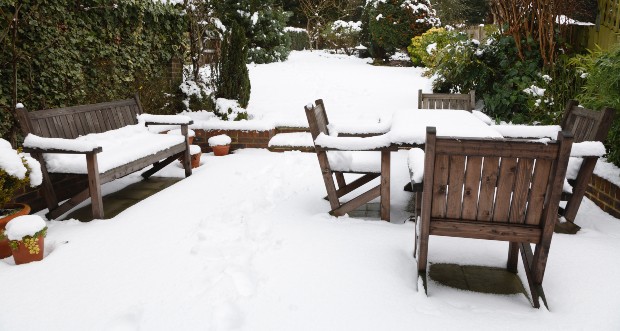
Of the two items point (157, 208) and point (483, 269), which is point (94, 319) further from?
point (483, 269)

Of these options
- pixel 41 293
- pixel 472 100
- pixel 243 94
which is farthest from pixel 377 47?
pixel 41 293

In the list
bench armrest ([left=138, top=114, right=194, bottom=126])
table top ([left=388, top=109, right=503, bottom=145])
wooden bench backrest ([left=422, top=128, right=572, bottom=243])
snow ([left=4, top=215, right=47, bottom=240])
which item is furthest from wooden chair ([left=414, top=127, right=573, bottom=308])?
bench armrest ([left=138, top=114, right=194, bottom=126])

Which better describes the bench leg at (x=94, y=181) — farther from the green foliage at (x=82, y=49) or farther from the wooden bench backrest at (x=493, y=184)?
the wooden bench backrest at (x=493, y=184)

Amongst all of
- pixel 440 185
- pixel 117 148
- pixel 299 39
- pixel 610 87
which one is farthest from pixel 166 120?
pixel 299 39

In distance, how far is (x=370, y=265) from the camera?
2.78m

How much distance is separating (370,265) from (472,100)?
3.67 metres

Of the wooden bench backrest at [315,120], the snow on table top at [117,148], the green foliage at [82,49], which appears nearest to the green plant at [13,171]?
the snow on table top at [117,148]

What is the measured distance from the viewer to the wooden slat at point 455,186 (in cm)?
215

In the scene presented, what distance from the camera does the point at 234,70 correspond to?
7508mm

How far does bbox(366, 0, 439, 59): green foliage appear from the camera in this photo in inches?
582

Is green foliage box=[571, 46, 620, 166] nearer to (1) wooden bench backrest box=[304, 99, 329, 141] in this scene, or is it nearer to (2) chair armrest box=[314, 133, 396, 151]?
(2) chair armrest box=[314, 133, 396, 151]

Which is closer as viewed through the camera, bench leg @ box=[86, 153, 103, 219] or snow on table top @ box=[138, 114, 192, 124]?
bench leg @ box=[86, 153, 103, 219]

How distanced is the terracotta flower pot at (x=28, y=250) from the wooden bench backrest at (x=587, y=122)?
421 cm

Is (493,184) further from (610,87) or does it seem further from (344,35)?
(344,35)
